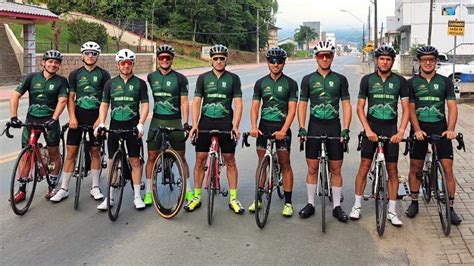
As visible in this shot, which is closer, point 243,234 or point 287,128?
point 243,234

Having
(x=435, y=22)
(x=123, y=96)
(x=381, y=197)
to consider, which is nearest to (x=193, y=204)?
(x=123, y=96)

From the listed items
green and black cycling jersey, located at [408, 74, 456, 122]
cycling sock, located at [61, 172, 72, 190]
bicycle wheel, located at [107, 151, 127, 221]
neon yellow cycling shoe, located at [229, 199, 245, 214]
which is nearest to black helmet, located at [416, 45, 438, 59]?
green and black cycling jersey, located at [408, 74, 456, 122]

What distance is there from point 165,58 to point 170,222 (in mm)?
1962

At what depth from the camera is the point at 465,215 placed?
620cm

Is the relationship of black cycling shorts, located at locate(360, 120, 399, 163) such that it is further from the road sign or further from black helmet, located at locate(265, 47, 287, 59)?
the road sign

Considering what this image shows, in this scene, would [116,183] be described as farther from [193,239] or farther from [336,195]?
[336,195]

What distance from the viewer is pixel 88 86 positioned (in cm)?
661

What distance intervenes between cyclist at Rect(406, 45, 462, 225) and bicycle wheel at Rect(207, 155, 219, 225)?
7.61 feet

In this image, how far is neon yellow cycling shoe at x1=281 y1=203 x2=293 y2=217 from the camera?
20.5ft

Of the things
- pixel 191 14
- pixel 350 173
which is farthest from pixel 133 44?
pixel 350 173

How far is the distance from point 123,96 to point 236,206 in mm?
1920

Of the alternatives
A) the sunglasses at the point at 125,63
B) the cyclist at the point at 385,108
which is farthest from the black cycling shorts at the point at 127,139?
the cyclist at the point at 385,108

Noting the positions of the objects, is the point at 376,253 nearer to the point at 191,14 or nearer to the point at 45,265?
the point at 45,265

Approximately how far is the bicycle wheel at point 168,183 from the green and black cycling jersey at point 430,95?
2838mm
